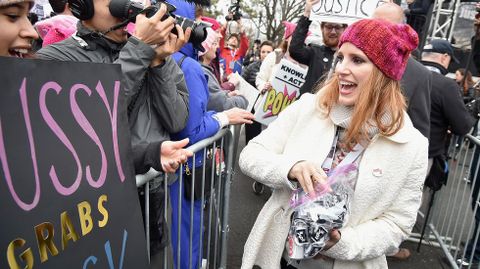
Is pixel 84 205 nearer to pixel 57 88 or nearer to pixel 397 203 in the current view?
pixel 57 88

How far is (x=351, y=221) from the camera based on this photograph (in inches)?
66.1

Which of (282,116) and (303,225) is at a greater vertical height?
(282,116)

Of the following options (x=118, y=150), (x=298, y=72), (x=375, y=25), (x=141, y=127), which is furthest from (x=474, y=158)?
(x=118, y=150)

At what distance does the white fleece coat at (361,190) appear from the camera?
1.61 m

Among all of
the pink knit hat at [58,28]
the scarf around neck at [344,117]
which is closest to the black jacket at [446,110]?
the scarf around neck at [344,117]

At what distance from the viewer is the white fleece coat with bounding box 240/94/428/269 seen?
1612 mm

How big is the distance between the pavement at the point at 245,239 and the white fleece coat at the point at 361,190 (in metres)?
1.69

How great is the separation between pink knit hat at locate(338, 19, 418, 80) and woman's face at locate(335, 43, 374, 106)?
0.03m

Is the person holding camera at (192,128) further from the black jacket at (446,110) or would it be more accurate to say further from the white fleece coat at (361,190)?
the black jacket at (446,110)

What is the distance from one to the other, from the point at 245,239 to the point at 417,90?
2.11 metres

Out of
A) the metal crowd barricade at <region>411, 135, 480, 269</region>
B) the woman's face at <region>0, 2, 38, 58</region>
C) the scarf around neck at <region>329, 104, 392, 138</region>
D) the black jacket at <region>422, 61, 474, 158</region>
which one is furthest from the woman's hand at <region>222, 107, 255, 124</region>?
the metal crowd barricade at <region>411, 135, 480, 269</region>

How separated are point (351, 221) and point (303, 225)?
0.29m

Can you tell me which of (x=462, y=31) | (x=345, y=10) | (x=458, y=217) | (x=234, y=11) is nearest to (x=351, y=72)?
(x=345, y=10)

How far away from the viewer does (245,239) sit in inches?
148
